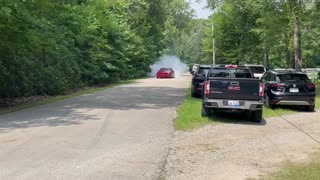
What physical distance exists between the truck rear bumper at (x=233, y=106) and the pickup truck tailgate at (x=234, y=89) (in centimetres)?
12

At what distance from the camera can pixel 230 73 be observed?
16.7 metres

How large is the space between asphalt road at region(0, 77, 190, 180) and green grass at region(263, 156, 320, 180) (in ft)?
6.48

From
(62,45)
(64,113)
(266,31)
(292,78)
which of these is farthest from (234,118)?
(266,31)

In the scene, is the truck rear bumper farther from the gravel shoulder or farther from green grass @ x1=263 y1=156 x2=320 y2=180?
green grass @ x1=263 y1=156 x2=320 y2=180

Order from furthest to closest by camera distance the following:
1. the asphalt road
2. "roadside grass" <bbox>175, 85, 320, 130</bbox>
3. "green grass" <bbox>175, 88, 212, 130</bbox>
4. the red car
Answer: the red car < "roadside grass" <bbox>175, 85, 320, 130</bbox> < "green grass" <bbox>175, 88, 212, 130</bbox> < the asphalt road

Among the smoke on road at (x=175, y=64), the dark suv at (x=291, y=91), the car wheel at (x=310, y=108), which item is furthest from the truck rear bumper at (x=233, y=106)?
the smoke on road at (x=175, y=64)

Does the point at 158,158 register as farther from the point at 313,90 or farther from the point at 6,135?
the point at 313,90

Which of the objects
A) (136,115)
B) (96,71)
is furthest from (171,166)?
(96,71)

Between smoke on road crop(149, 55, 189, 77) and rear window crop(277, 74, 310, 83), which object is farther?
smoke on road crop(149, 55, 189, 77)

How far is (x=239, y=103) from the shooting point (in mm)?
13797

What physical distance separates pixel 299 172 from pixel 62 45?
23.3 meters

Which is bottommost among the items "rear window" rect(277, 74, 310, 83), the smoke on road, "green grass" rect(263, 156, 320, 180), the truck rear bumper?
the smoke on road

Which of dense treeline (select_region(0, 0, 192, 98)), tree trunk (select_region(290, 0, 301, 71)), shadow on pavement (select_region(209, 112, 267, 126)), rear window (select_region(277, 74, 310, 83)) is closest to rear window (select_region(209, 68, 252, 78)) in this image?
shadow on pavement (select_region(209, 112, 267, 126))

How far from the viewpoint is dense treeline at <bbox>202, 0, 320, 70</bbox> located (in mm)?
30625
